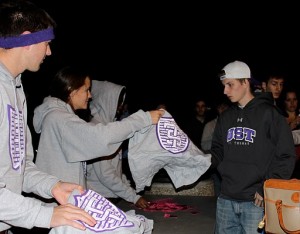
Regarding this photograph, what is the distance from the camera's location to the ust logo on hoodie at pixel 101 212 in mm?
2326

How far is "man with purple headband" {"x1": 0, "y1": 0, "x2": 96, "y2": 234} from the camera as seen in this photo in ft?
7.13

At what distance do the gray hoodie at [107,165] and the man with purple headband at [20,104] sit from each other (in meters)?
2.04

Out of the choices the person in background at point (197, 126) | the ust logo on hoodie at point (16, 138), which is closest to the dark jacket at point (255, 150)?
the ust logo on hoodie at point (16, 138)

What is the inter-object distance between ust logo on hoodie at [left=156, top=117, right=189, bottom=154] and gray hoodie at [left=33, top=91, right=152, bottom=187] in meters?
0.23

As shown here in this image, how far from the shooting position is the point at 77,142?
3.27 m

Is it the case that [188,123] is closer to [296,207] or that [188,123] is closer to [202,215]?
[202,215]

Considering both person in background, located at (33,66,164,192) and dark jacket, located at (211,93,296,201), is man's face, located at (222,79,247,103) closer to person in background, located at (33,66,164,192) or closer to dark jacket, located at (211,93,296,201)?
dark jacket, located at (211,93,296,201)

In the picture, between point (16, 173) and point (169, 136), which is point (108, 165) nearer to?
point (169, 136)

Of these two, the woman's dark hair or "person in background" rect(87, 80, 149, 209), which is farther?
"person in background" rect(87, 80, 149, 209)

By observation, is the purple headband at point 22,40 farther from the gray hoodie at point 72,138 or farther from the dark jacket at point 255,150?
the dark jacket at point 255,150

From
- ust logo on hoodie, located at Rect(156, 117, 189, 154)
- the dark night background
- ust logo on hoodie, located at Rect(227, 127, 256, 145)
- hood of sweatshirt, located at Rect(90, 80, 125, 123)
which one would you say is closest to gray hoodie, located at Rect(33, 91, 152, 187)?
ust logo on hoodie, located at Rect(156, 117, 189, 154)

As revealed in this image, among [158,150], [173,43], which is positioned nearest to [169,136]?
[158,150]

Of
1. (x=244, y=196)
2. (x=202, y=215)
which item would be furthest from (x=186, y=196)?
(x=244, y=196)

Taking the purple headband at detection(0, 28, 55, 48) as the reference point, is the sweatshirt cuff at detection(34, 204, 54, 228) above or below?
below
